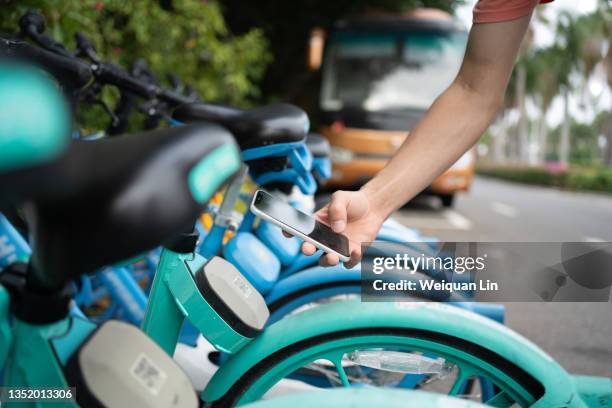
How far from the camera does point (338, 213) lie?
1106 millimetres

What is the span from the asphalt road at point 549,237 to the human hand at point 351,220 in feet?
0.97

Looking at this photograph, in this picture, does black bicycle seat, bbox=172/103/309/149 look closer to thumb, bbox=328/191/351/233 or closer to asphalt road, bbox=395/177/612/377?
thumb, bbox=328/191/351/233

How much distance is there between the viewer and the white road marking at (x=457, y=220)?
7329 mm

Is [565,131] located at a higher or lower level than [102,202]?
lower

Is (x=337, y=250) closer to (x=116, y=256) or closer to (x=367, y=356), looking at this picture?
(x=367, y=356)

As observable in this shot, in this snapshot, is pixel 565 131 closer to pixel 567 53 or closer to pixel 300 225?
pixel 567 53

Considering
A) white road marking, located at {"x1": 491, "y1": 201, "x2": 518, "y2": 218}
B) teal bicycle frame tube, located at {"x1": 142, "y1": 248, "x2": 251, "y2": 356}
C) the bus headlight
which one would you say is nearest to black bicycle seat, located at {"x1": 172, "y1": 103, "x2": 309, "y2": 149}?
teal bicycle frame tube, located at {"x1": 142, "y1": 248, "x2": 251, "y2": 356}

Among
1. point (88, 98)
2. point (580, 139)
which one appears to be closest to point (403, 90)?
point (88, 98)

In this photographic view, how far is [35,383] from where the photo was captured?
2.67ft

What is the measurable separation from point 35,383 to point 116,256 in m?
0.36

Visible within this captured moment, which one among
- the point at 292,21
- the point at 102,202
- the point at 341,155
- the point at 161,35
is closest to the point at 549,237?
the point at 341,155

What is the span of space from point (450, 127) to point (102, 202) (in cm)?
88

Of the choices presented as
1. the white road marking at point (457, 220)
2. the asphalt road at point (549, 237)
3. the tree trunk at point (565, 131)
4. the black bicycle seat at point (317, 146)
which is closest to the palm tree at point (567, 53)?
the tree trunk at point (565, 131)

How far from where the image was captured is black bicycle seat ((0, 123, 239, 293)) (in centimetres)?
56
